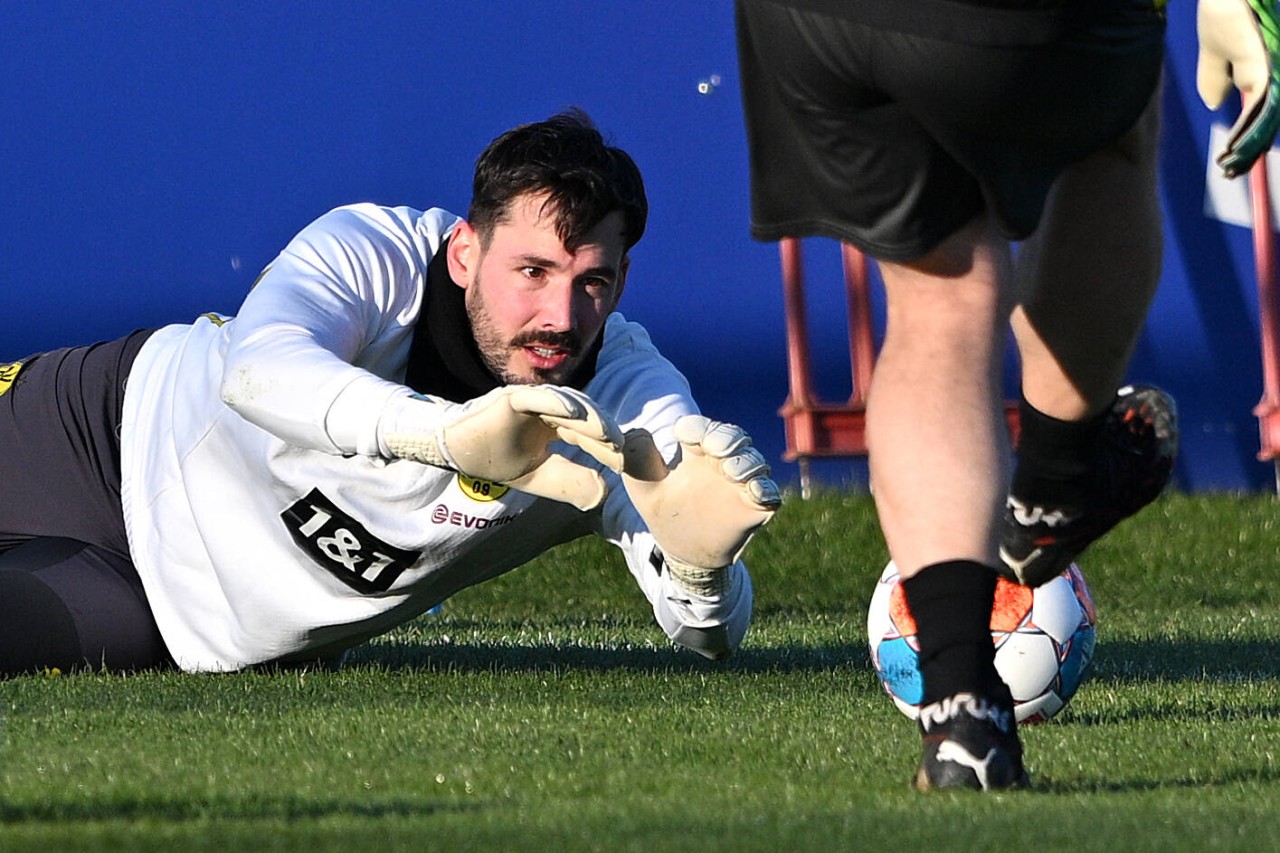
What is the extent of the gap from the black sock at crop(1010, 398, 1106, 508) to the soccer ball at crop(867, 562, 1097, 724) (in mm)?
290

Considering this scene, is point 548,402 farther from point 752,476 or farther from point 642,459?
point 752,476

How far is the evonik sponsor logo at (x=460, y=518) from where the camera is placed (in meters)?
3.61

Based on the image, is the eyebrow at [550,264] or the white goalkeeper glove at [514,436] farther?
the eyebrow at [550,264]

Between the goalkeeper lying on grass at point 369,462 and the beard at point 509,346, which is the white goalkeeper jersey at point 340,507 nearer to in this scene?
the goalkeeper lying on grass at point 369,462

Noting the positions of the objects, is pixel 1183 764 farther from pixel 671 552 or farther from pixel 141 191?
pixel 141 191

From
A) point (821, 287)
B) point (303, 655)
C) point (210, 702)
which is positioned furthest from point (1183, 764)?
point (821, 287)

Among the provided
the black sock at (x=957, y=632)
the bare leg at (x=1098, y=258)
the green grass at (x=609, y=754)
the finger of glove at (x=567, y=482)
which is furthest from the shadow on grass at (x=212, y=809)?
the bare leg at (x=1098, y=258)

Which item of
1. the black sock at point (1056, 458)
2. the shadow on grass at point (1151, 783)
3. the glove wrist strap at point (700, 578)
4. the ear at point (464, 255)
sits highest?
the ear at point (464, 255)

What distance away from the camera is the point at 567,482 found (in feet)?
9.24

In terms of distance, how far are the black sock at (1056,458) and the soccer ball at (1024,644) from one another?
0.95 feet

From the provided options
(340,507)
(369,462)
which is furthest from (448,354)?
(340,507)

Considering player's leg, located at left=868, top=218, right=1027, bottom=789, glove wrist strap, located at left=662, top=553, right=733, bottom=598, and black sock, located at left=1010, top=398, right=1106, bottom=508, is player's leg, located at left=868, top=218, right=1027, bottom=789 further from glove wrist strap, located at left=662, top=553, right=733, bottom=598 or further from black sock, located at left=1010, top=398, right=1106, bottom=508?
glove wrist strap, located at left=662, top=553, right=733, bottom=598

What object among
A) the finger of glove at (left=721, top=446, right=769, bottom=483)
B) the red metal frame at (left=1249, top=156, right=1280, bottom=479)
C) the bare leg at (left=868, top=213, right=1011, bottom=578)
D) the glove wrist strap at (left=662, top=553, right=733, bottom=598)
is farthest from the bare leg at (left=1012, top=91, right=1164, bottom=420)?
the red metal frame at (left=1249, top=156, right=1280, bottom=479)

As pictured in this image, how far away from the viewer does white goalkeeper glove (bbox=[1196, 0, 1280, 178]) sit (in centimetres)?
236
